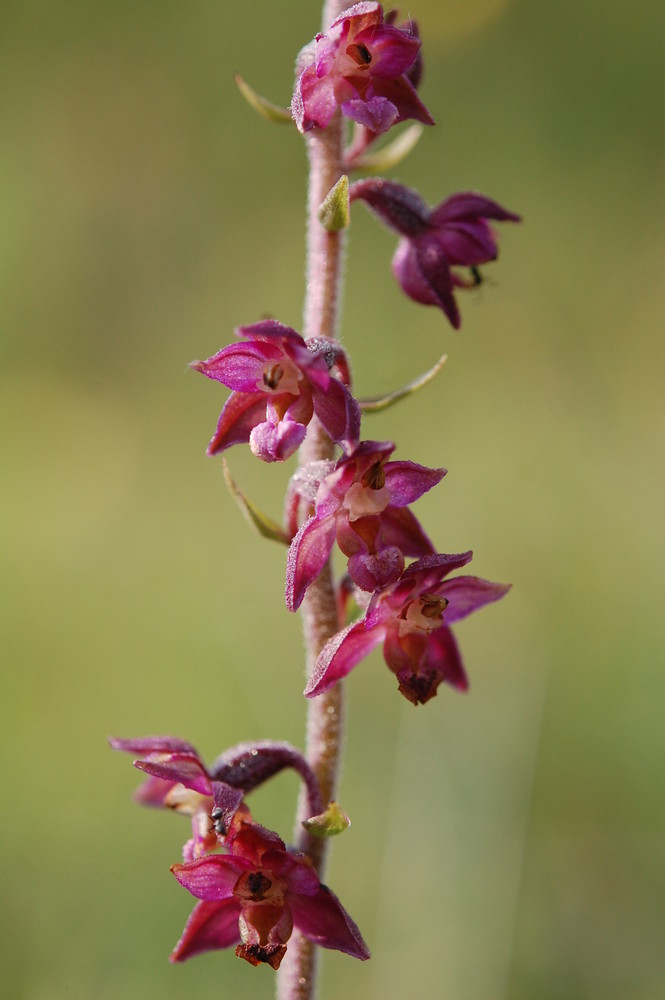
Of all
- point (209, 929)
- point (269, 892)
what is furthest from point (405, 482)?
point (209, 929)

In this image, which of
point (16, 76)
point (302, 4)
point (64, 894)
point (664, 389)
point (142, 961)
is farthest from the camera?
point (302, 4)

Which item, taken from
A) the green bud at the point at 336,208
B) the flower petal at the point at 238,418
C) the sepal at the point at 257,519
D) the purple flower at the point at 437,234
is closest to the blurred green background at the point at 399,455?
the sepal at the point at 257,519

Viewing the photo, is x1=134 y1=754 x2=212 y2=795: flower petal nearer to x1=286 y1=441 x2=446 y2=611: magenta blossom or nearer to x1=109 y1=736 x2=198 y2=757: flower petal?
x1=109 y1=736 x2=198 y2=757: flower petal

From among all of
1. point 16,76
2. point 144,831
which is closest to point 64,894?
point 144,831

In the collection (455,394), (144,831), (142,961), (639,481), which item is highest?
(455,394)

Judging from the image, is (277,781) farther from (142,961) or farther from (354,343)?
(354,343)

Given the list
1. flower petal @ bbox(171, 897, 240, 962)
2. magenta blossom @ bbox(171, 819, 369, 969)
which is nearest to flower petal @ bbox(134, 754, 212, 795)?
magenta blossom @ bbox(171, 819, 369, 969)

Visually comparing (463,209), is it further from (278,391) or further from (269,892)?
(269,892)

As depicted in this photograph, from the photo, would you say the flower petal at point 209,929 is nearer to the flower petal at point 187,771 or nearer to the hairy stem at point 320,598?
the hairy stem at point 320,598
